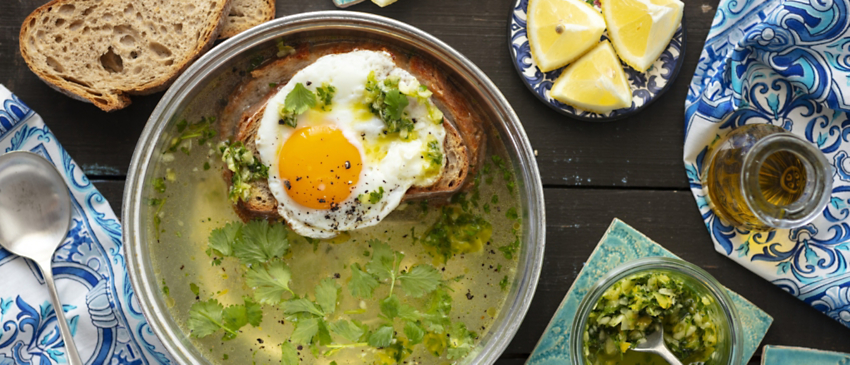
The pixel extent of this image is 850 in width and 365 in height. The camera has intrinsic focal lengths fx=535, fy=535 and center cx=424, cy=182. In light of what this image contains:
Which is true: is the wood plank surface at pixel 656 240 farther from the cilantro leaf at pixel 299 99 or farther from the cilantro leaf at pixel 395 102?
the cilantro leaf at pixel 299 99

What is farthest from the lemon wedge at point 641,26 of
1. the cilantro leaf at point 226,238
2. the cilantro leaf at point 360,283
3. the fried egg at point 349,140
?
the cilantro leaf at point 226,238

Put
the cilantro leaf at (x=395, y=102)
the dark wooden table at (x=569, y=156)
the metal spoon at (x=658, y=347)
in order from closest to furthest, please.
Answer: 1. the cilantro leaf at (x=395, y=102)
2. the metal spoon at (x=658, y=347)
3. the dark wooden table at (x=569, y=156)

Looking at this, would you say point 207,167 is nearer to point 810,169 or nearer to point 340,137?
point 340,137

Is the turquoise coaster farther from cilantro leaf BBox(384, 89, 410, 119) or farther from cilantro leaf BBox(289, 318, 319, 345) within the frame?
cilantro leaf BBox(384, 89, 410, 119)

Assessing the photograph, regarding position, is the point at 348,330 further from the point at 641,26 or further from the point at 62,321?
the point at 641,26

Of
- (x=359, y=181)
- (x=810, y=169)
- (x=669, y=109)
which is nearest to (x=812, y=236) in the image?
(x=810, y=169)

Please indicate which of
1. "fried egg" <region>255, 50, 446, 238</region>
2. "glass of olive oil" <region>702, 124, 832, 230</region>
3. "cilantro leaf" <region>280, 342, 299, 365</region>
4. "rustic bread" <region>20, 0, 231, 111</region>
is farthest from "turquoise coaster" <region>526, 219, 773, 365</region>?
"rustic bread" <region>20, 0, 231, 111</region>

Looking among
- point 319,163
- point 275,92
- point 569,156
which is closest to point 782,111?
point 569,156
